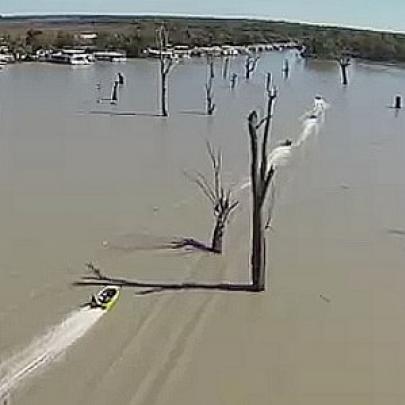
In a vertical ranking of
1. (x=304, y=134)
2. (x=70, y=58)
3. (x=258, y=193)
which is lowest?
(x=70, y=58)

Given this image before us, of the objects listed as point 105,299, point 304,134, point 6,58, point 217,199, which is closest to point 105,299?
point 105,299

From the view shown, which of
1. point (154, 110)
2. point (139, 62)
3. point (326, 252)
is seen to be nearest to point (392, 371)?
Result: point (326, 252)

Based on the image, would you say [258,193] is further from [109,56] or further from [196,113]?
[109,56]

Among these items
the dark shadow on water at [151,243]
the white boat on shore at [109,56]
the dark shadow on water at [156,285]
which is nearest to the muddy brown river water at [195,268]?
the dark shadow on water at [151,243]

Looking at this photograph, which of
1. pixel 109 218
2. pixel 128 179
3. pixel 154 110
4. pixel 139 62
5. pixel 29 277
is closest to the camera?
pixel 29 277

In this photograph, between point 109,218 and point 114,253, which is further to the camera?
point 109,218

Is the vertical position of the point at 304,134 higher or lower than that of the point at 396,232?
lower

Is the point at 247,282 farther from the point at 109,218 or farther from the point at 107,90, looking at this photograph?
the point at 107,90
